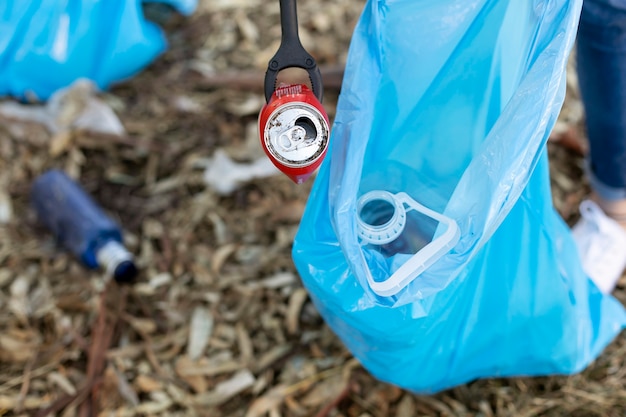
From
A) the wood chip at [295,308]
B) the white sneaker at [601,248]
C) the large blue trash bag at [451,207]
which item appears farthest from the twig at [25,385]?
the white sneaker at [601,248]

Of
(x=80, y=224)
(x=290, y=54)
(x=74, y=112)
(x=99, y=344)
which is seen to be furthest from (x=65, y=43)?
(x=290, y=54)

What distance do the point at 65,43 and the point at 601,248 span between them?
4.48 feet

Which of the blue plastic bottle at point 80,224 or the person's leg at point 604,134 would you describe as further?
the blue plastic bottle at point 80,224

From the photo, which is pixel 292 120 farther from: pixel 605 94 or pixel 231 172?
pixel 231 172

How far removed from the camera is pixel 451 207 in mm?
854

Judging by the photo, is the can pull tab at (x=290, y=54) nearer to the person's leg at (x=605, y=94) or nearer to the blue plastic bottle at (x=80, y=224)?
the person's leg at (x=605, y=94)

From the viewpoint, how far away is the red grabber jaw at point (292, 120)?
78 cm

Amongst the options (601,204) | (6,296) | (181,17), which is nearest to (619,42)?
(601,204)

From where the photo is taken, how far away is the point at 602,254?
1288 mm

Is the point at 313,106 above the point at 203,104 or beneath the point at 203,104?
above

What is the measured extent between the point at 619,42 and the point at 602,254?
1.39 ft

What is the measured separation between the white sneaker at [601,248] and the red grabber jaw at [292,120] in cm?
71

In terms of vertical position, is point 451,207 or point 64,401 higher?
point 451,207

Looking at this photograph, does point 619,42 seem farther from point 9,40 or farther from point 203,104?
point 9,40
